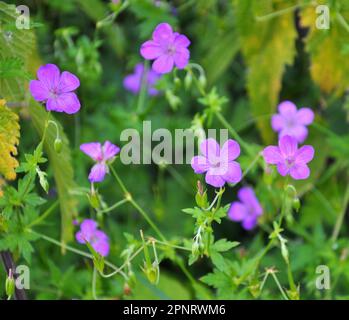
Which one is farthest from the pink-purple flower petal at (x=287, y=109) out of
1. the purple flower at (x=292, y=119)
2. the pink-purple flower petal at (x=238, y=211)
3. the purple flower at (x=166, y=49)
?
the purple flower at (x=166, y=49)

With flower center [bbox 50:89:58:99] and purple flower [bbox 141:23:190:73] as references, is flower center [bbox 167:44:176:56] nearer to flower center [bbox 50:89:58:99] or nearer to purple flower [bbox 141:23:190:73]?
purple flower [bbox 141:23:190:73]

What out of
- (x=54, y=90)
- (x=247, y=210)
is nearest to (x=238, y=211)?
(x=247, y=210)

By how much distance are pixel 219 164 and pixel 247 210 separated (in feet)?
2.61

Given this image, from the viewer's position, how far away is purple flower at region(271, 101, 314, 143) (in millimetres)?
1860

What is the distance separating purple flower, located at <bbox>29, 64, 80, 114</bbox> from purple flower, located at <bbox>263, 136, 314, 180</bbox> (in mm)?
376

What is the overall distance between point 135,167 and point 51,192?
0.31 meters

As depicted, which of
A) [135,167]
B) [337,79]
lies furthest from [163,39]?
[135,167]

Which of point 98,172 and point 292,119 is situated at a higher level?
point 292,119

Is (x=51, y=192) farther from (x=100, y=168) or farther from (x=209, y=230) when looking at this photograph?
(x=209, y=230)

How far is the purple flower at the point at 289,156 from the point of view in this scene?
1331 mm

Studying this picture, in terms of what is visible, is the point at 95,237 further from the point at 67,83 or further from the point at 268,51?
the point at 268,51

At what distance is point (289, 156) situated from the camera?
4.41ft

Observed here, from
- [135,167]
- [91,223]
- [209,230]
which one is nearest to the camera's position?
[209,230]
